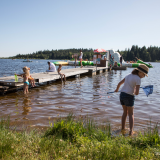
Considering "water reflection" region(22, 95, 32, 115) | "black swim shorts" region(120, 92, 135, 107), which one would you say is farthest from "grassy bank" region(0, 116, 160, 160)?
"water reflection" region(22, 95, 32, 115)

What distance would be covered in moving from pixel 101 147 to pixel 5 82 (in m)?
8.13

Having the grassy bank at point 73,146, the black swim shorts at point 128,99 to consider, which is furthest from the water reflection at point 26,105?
the black swim shorts at point 128,99

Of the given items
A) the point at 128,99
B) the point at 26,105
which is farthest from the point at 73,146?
the point at 26,105

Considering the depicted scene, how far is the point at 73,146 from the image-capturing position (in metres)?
3.53

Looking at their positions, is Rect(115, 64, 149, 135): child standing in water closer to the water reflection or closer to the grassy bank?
the grassy bank

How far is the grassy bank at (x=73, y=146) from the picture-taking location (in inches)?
120

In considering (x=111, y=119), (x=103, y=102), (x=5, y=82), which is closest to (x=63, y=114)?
(x=111, y=119)

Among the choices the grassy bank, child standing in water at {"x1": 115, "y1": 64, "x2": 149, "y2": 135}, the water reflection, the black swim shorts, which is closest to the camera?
the grassy bank

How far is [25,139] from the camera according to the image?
11.8 feet

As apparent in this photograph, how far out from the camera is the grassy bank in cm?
306

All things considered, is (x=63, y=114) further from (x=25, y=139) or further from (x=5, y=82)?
(x=5, y=82)

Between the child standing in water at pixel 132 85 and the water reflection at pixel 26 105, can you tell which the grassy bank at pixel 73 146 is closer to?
the child standing in water at pixel 132 85

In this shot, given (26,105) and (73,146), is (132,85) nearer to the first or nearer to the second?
(73,146)

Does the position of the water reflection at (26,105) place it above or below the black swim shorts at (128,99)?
below
